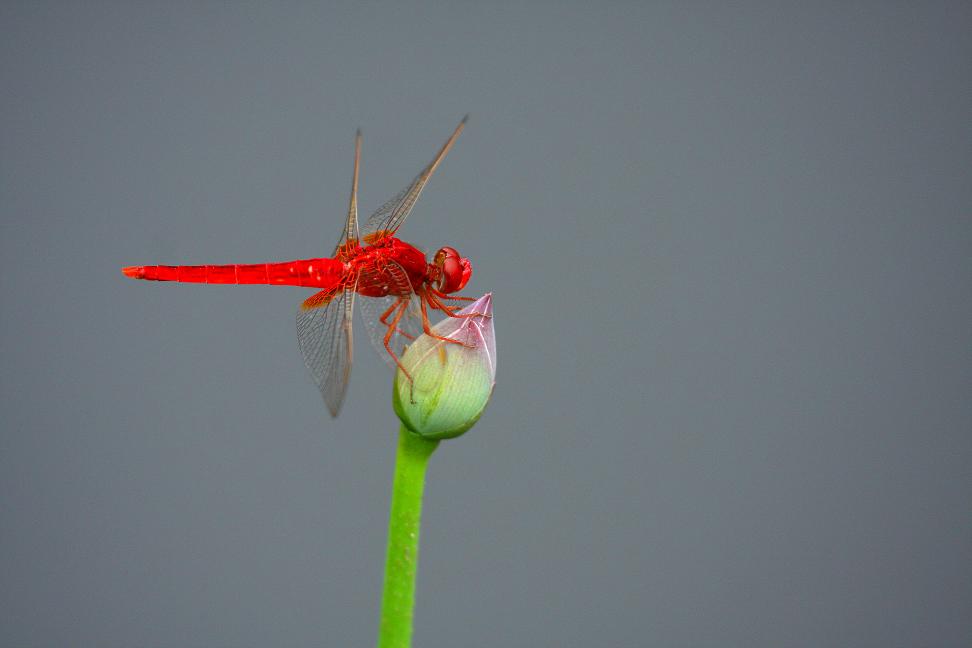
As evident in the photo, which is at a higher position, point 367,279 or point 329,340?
point 367,279

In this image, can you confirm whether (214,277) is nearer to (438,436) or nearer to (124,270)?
(124,270)

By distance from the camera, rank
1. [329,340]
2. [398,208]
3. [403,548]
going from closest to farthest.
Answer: [403,548], [329,340], [398,208]

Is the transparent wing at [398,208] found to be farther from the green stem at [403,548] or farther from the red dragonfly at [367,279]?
the green stem at [403,548]

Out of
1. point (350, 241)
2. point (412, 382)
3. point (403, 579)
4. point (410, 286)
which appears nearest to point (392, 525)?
point (403, 579)

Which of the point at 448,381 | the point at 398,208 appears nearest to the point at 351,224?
the point at 398,208

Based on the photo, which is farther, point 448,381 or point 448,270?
point 448,270

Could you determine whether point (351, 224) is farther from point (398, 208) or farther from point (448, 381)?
point (448, 381)
